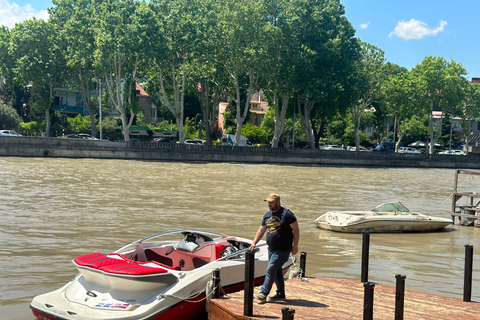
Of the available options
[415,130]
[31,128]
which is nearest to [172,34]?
[31,128]

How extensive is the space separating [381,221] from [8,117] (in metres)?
59.0

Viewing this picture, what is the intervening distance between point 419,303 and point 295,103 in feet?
211

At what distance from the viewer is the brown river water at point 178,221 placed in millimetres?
12017

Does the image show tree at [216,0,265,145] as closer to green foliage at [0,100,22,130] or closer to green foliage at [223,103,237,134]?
green foliage at [223,103,237,134]

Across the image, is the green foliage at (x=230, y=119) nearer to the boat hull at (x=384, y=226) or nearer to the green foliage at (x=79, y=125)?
the green foliage at (x=79, y=125)

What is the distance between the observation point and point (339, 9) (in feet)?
220

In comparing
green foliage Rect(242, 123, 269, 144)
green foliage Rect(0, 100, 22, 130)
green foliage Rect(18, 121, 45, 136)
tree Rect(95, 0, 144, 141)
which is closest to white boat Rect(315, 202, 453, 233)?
tree Rect(95, 0, 144, 141)

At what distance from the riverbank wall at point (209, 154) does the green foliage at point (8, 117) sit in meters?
16.1

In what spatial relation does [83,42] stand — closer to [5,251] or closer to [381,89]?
[381,89]

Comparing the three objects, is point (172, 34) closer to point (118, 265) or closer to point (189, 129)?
point (189, 129)

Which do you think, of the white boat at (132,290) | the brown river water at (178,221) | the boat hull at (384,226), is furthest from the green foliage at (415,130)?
the white boat at (132,290)

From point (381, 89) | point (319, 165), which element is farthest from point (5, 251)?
point (381, 89)

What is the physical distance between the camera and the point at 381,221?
18531 millimetres

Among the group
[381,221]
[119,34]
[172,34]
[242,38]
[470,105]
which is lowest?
[381,221]
